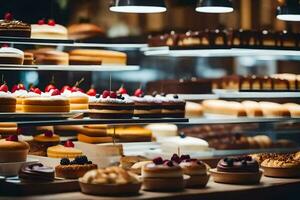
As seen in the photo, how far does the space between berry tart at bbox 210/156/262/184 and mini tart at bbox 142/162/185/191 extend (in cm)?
59

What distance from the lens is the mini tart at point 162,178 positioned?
19.9ft

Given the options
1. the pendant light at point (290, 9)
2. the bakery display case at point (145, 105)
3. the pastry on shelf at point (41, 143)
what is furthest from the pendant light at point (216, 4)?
the pastry on shelf at point (41, 143)

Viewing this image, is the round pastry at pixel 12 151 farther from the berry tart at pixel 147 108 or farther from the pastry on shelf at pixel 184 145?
the pastry on shelf at pixel 184 145

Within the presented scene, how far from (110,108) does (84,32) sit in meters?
2.88

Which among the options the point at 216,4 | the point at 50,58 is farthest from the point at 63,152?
the point at 216,4

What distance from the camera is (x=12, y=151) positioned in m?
6.37

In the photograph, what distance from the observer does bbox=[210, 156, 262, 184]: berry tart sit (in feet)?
21.4

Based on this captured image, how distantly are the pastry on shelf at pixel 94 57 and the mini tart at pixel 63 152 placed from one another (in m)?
1.51

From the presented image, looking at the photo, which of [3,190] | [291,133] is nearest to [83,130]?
[3,190]

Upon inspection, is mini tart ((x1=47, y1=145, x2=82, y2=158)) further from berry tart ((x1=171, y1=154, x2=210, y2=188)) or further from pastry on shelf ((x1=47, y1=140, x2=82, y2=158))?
berry tart ((x1=171, y1=154, x2=210, y2=188))

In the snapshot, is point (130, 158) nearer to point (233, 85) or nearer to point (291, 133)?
point (233, 85)

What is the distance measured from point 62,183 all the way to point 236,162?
1.58 m

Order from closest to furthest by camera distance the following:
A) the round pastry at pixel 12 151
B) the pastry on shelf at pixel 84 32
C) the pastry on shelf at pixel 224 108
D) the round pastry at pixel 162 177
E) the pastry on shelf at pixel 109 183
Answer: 1. the pastry on shelf at pixel 109 183
2. the round pastry at pixel 162 177
3. the round pastry at pixel 12 151
4. the pastry on shelf at pixel 224 108
5. the pastry on shelf at pixel 84 32

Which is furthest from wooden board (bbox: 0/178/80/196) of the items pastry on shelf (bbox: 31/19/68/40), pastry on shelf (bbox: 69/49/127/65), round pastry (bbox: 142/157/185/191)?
pastry on shelf (bbox: 69/49/127/65)
